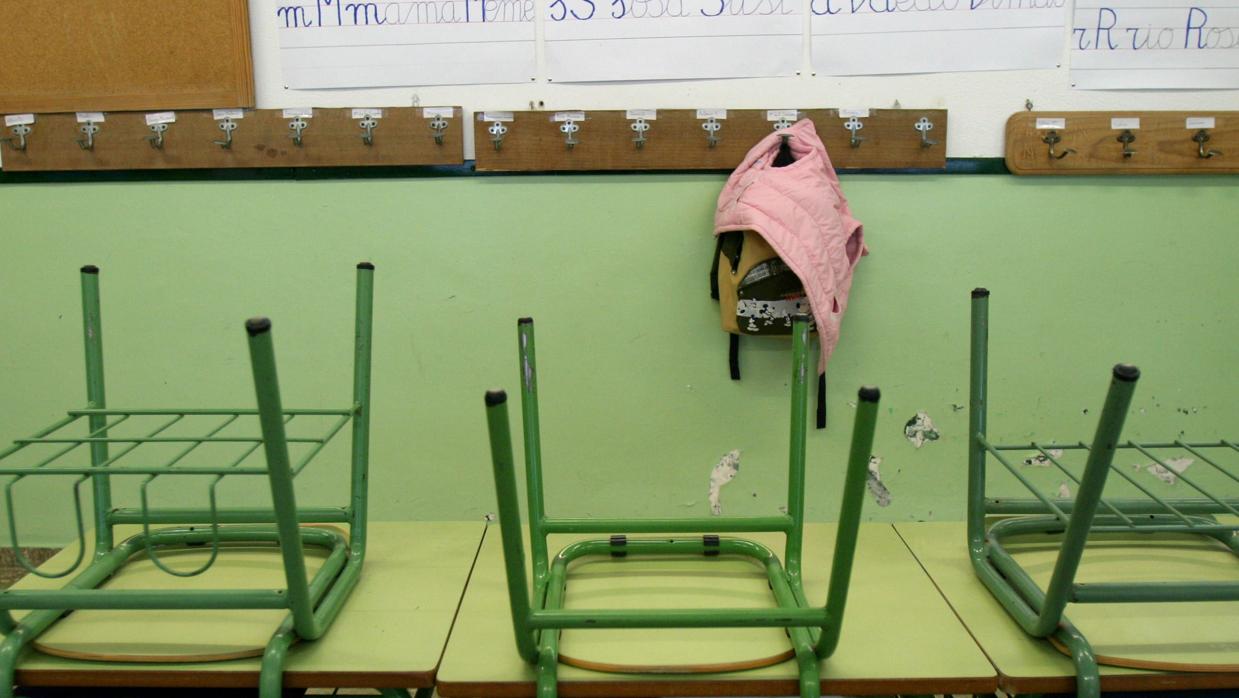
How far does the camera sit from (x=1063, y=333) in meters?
1.63

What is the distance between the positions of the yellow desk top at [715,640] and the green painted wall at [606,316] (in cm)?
39

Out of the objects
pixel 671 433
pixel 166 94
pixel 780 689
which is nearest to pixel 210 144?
pixel 166 94

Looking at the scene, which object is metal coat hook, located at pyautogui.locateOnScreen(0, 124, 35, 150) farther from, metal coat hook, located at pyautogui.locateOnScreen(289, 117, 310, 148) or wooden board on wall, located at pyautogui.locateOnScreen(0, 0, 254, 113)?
metal coat hook, located at pyautogui.locateOnScreen(289, 117, 310, 148)

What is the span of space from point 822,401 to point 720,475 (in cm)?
26

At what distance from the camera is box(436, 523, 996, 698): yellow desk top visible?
41.6 inches

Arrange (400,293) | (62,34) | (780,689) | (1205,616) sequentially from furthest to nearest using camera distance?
(400,293) → (62,34) → (1205,616) → (780,689)

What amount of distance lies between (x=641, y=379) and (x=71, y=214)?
46.9 inches

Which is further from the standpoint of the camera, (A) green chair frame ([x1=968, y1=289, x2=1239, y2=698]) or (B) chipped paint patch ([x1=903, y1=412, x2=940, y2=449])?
(B) chipped paint patch ([x1=903, y1=412, x2=940, y2=449])

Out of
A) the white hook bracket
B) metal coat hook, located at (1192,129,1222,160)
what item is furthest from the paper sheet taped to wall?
metal coat hook, located at (1192,129,1222,160)

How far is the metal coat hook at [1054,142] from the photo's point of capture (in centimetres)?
153

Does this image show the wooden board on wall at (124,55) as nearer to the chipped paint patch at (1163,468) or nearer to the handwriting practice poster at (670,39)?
the handwriting practice poster at (670,39)

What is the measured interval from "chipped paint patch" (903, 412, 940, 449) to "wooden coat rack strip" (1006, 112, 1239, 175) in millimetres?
526

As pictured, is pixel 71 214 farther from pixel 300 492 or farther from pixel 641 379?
pixel 641 379

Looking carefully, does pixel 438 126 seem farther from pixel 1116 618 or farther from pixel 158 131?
pixel 1116 618
